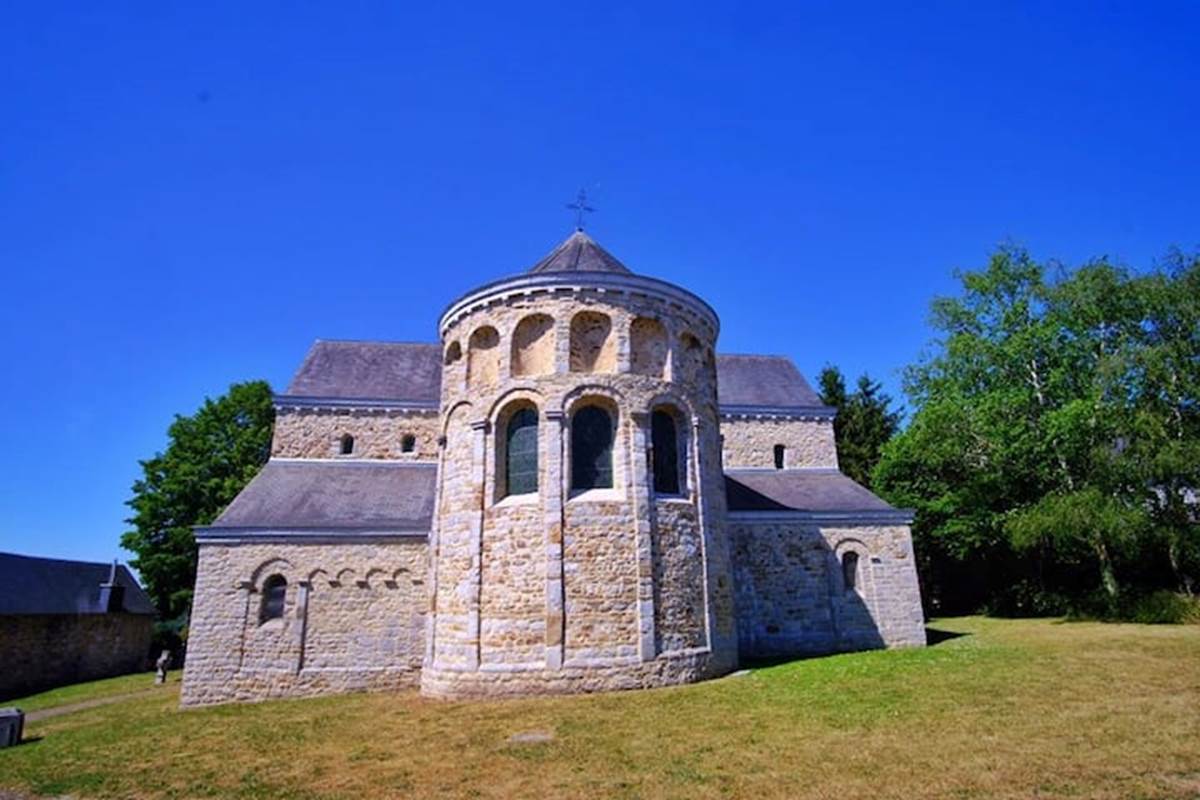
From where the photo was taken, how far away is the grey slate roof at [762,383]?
2386cm

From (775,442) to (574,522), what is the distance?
39.9 ft

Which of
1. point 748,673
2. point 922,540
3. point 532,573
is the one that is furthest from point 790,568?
point 922,540

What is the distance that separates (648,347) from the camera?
15.0m

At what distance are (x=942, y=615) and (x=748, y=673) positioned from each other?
19.8m

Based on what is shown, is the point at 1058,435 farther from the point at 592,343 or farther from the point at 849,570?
the point at 592,343

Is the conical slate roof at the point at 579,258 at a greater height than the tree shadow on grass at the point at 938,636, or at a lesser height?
greater

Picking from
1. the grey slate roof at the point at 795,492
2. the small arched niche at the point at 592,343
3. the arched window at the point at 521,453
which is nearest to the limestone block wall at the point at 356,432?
the arched window at the point at 521,453

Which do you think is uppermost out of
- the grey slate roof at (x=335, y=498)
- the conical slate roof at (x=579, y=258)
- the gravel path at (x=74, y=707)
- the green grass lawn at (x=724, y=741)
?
the conical slate roof at (x=579, y=258)

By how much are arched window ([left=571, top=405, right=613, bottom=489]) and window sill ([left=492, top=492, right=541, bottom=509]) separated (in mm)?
865

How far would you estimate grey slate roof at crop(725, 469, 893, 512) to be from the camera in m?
19.3

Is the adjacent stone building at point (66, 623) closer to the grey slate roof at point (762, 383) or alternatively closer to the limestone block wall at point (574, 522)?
the limestone block wall at point (574, 522)

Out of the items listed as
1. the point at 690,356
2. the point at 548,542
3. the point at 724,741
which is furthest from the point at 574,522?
the point at 724,741

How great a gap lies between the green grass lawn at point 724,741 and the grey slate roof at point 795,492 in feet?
18.8

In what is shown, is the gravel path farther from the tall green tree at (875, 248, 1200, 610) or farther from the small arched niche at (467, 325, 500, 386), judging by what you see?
the tall green tree at (875, 248, 1200, 610)
